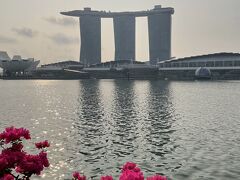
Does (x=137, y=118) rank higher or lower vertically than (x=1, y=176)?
lower

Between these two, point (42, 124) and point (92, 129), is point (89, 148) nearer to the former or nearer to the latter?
point (92, 129)

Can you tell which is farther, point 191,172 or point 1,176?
point 191,172

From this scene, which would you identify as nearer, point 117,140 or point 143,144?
point 143,144

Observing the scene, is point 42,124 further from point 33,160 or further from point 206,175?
point 33,160

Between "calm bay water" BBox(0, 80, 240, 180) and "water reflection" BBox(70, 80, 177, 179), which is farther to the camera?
"water reflection" BBox(70, 80, 177, 179)

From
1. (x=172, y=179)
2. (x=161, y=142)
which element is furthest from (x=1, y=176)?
(x=161, y=142)

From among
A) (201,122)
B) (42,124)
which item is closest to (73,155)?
(42,124)

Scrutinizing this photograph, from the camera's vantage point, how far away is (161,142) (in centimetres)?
4594

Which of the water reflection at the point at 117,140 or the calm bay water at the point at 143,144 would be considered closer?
the calm bay water at the point at 143,144

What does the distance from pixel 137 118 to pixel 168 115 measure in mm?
8053

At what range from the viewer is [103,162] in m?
35.3

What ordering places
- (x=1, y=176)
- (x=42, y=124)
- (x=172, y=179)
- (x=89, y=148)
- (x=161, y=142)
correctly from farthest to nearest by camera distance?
(x=42, y=124) < (x=161, y=142) < (x=89, y=148) < (x=172, y=179) < (x=1, y=176)

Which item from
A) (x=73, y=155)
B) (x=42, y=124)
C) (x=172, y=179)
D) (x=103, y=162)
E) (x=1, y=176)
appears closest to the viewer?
(x=1, y=176)

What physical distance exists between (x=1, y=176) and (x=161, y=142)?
118 feet
